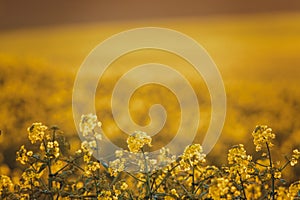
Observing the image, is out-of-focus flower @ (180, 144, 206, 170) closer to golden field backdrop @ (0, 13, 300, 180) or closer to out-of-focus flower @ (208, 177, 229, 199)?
out-of-focus flower @ (208, 177, 229, 199)

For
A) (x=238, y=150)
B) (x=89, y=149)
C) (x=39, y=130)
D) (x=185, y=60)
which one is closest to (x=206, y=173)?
(x=238, y=150)

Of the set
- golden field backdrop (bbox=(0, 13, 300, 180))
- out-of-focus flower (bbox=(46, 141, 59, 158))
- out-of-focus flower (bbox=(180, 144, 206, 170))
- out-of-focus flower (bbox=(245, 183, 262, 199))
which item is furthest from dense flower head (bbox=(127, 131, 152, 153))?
golden field backdrop (bbox=(0, 13, 300, 180))

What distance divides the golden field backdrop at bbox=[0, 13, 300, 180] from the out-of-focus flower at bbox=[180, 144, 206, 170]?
1332 millimetres

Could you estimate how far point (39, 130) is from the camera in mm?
2250

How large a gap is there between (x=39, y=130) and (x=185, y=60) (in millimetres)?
1403

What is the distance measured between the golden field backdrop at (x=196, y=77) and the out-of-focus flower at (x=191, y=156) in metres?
1.33

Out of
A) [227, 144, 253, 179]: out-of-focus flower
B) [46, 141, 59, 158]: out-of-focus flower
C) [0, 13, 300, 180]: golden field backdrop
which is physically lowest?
[227, 144, 253, 179]: out-of-focus flower

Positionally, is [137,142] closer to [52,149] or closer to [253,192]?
[52,149]

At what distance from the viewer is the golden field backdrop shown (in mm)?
3500

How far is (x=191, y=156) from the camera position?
216 centimetres

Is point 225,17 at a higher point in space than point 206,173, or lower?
higher

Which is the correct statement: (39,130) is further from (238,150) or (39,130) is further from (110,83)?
(110,83)

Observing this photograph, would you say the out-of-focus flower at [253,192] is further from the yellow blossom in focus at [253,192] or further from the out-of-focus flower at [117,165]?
the out-of-focus flower at [117,165]

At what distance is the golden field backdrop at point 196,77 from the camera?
350 cm
